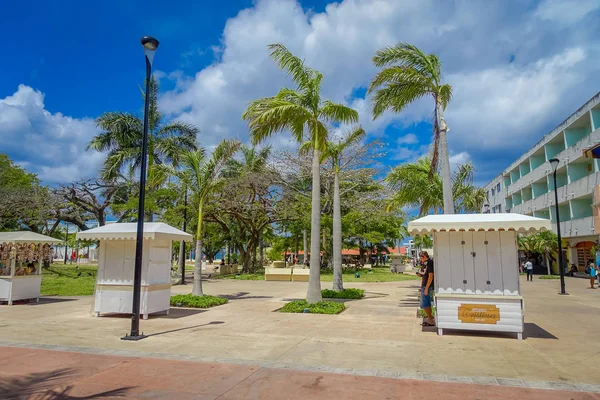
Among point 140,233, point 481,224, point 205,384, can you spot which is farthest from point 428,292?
point 140,233

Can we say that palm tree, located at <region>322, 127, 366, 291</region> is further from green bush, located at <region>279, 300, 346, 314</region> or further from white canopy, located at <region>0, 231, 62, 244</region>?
white canopy, located at <region>0, 231, 62, 244</region>

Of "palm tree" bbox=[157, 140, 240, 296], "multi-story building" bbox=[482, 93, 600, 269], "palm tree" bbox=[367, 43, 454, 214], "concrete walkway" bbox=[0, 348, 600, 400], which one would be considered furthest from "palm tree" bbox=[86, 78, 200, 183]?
"multi-story building" bbox=[482, 93, 600, 269]

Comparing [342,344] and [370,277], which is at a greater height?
[342,344]

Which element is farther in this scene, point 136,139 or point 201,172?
point 136,139

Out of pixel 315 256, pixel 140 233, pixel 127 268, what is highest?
pixel 140 233

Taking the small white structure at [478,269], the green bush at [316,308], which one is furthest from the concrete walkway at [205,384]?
the green bush at [316,308]

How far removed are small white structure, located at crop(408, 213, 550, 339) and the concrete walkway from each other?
3385mm

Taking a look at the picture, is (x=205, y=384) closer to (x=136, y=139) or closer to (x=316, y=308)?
(x=316, y=308)

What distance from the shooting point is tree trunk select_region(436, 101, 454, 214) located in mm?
12086

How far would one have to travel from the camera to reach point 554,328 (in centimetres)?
938

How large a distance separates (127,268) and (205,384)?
6909 mm

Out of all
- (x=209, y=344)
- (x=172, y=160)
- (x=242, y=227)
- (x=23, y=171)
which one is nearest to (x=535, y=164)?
(x=242, y=227)

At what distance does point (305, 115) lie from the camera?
12.6 m

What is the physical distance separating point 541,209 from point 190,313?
39.7 m
